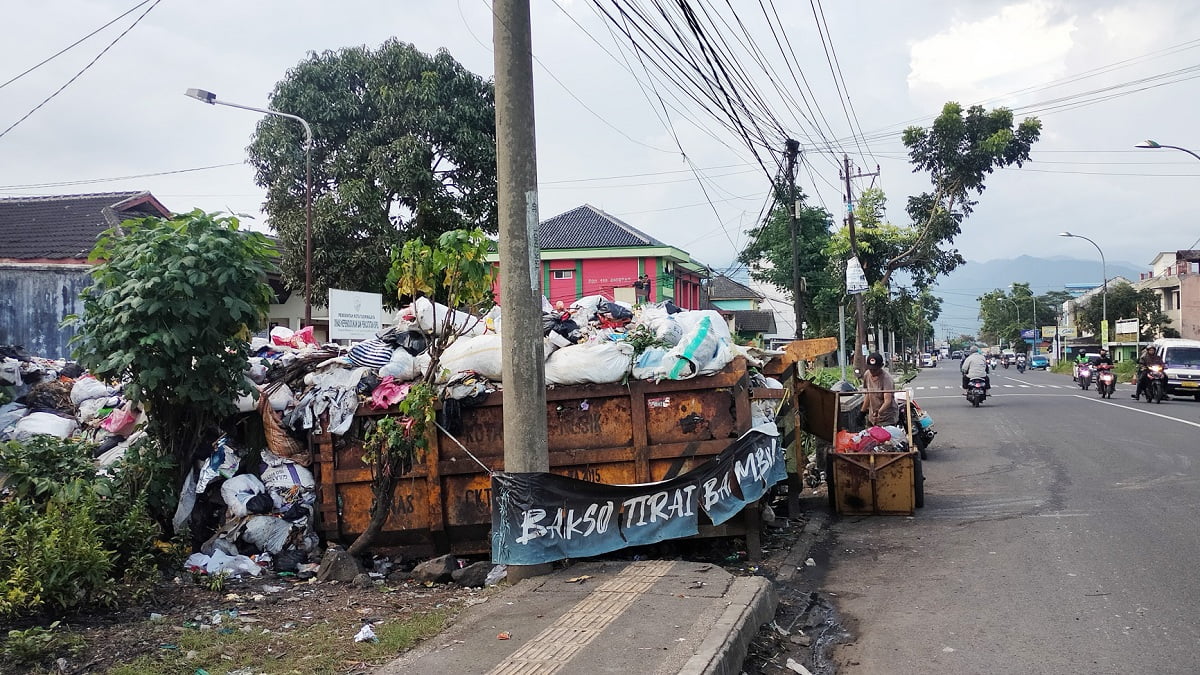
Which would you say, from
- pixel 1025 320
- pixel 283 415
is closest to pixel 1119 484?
pixel 283 415

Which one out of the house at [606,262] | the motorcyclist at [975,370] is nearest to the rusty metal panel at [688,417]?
the motorcyclist at [975,370]

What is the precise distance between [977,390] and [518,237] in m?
22.7

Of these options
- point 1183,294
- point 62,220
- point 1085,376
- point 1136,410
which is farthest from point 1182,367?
point 1183,294

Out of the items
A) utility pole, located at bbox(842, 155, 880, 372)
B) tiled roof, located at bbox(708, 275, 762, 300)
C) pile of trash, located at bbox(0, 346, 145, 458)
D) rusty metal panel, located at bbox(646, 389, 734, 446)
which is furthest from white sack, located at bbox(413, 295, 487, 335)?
tiled roof, located at bbox(708, 275, 762, 300)

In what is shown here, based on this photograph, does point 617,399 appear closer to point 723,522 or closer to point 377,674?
point 723,522

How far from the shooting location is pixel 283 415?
825 cm

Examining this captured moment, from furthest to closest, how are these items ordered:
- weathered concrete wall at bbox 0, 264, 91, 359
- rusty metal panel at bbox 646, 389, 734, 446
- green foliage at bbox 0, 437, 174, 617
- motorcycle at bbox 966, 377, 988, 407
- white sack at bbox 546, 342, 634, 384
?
motorcycle at bbox 966, 377, 988, 407, weathered concrete wall at bbox 0, 264, 91, 359, rusty metal panel at bbox 646, 389, 734, 446, white sack at bbox 546, 342, 634, 384, green foliage at bbox 0, 437, 174, 617

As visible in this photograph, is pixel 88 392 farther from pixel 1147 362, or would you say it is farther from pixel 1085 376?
pixel 1085 376

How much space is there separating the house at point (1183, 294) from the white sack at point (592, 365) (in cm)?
5925

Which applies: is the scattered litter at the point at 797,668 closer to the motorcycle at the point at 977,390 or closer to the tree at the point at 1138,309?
the motorcycle at the point at 977,390

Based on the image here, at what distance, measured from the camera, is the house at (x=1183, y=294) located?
56.4 m

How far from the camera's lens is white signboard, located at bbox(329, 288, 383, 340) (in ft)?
50.3

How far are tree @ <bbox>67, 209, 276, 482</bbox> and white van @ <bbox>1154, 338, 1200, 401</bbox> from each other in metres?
28.2

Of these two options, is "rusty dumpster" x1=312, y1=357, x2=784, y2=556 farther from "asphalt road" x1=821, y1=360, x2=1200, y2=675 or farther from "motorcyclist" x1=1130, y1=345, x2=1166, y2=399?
"motorcyclist" x1=1130, y1=345, x2=1166, y2=399
